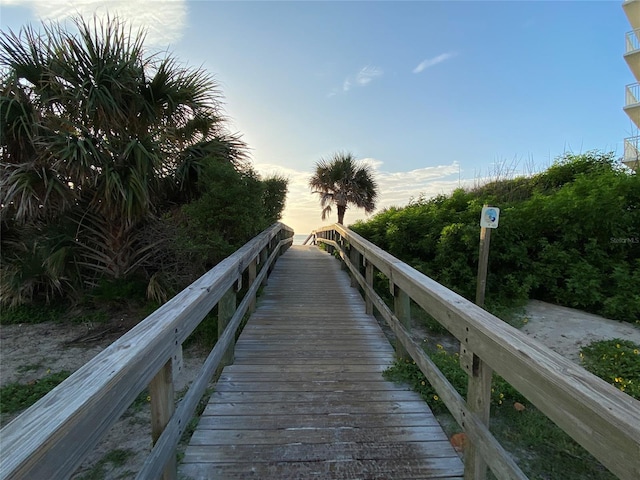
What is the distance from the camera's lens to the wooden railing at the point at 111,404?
716 mm

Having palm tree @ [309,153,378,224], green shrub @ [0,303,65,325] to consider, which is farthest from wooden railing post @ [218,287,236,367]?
palm tree @ [309,153,378,224]

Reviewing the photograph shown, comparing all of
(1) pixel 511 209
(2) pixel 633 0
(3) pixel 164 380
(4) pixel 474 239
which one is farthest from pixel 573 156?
(2) pixel 633 0

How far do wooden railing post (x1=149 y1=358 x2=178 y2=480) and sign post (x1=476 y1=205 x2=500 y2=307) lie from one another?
3858 millimetres

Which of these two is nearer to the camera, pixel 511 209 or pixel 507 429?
pixel 507 429

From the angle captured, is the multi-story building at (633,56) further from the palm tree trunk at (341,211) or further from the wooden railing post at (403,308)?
the wooden railing post at (403,308)

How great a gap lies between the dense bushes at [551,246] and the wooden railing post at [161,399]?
4.59m

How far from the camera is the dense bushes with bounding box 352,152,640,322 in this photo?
4.40 m

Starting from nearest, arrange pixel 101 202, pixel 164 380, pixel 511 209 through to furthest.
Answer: pixel 164 380, pixel 101 202, pixel 511 209

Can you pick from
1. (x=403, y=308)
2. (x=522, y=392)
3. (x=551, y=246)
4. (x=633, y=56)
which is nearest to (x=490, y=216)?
(x=551, y=246)

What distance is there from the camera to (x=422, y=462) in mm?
1820

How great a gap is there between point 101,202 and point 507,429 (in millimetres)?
5387

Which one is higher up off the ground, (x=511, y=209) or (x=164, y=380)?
(x=511, y=209)

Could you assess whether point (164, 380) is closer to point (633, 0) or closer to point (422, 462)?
point (422, 462)

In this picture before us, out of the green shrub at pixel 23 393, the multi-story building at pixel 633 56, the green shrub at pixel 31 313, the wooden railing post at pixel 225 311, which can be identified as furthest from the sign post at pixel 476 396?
the multi-story building at pixel 633 56
